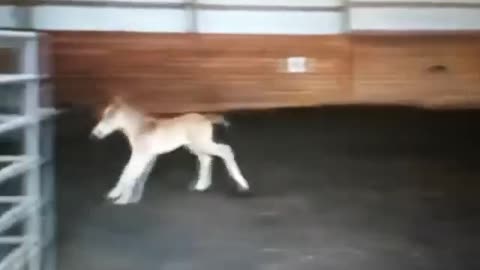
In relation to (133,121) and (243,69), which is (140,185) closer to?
(133,121)

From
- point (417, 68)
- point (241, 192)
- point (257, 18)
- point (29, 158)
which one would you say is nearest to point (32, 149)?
point (29, 158)

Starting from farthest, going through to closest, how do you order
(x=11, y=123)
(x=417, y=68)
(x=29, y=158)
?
1. (x=417, y=68)
2. (x=29, y=158)
3. (x=11, y=123)

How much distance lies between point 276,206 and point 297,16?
0.45m

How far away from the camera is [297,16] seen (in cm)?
227

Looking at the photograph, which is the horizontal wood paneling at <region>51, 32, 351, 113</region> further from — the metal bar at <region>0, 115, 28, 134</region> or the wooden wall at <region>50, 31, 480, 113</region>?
the metal bar at <region>0, 115, 28, 134</region>

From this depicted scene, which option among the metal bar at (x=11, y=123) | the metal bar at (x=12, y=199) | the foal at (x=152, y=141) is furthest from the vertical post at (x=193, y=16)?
the metal bar at (x=12, y=199)

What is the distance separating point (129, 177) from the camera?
2.27m

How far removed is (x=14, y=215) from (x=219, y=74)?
1.84 feet

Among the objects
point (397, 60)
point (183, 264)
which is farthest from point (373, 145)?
point (183, 264)

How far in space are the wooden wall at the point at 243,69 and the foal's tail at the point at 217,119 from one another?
0.7 inches

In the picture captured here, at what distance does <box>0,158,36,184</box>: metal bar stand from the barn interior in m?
0.09

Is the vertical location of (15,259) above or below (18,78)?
below

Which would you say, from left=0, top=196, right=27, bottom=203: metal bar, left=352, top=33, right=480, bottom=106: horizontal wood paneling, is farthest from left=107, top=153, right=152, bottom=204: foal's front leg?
left=352, top=33, right=480, bottom=106: horizontal wood paneling

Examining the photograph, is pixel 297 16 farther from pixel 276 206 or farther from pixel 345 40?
pixel 276 206
